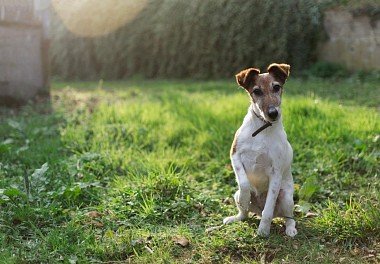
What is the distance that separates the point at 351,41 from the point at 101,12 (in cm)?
525

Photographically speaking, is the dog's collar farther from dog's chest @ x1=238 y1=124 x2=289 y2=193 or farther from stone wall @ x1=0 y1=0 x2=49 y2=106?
stone wall @ x1=0 y1=0 x2=49 y2=106

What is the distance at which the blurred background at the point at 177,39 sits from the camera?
7.31 metres

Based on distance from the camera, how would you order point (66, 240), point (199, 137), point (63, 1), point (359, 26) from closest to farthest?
point (66, 240) → point (199, 137) → point (359, 26) → point (63, 1)

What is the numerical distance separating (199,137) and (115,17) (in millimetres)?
6303

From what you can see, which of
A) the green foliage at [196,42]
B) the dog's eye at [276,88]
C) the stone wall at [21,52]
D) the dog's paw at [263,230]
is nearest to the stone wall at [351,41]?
the green foliage at [196,42]

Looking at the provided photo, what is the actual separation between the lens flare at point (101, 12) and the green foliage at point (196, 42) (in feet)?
0.54

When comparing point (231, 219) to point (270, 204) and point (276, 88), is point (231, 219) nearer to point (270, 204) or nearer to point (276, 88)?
point (270, 204)

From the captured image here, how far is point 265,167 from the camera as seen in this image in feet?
11.8

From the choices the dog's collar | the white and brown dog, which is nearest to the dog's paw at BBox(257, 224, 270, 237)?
the white and brown dog

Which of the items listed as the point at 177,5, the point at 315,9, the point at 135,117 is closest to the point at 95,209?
the point at 135,117

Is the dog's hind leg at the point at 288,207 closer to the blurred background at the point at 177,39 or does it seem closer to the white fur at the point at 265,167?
the white fur at the point at 265,167

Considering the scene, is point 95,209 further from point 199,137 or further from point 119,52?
point 119,52

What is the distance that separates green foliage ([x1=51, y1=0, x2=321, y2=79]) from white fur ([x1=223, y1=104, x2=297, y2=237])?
2.62 meters

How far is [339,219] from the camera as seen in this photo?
3.62 metres
